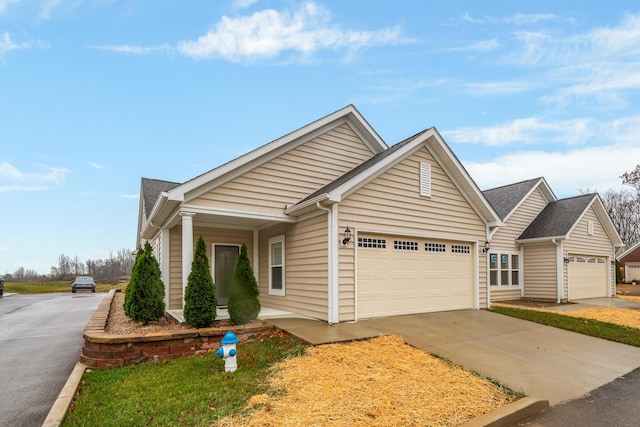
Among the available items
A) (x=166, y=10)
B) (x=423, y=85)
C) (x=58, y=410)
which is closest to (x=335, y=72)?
(x=423, y=85)

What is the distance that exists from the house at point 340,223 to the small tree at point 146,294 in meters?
0.61

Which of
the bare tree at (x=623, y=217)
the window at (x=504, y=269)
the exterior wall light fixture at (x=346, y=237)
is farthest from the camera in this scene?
the bare tree at (x=623, y=217)

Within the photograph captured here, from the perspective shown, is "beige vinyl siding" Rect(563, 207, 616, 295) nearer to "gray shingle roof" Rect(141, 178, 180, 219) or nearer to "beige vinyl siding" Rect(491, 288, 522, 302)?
"beige vinyl siding" Rect(491, 288, 522, 302)

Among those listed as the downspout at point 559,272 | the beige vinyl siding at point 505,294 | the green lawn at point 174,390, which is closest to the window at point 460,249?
the beige vinyl siding at point 505,294

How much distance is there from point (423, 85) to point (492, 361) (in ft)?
37.6

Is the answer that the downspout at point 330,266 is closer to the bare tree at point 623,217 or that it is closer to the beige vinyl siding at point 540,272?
the beige vinyl siding at point 540,272

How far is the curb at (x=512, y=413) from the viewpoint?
12.9 ft

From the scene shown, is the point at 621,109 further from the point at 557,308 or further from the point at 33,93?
the point at 33,93

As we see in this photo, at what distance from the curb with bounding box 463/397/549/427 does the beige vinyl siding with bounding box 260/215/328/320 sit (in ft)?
14.9

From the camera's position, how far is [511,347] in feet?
23.3

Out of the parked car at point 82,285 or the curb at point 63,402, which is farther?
the parked car at point 82,285

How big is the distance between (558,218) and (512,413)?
15176 millimetres

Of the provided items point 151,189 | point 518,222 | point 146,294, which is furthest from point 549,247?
point 151,189

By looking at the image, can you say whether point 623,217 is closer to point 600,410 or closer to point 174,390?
point 600,410
